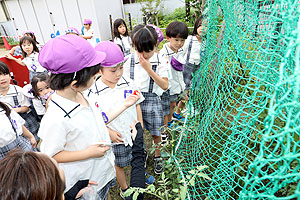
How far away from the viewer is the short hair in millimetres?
735

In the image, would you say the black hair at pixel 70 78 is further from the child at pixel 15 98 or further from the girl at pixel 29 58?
the girl at pixel 29 58

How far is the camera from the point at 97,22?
971 cm

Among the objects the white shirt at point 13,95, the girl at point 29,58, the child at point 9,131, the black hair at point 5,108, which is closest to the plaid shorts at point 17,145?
the child at point 9,131

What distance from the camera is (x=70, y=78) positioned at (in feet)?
4.02

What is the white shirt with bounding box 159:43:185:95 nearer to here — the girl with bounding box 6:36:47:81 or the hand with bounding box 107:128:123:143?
the hand with bounding box 107:128:123:143

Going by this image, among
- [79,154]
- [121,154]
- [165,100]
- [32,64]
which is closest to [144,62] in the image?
[165,100]

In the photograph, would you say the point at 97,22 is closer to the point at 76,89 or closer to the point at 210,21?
the point at 210,21

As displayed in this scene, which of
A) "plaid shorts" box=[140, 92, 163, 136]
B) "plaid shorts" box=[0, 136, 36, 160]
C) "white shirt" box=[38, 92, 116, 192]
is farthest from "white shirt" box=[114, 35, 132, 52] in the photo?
"white shirt" box=[38, 92, 116, 192]

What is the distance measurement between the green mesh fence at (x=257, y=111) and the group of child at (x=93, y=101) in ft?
1.66

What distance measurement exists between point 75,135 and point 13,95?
64.6 inches

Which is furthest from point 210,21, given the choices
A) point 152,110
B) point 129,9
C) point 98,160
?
point 129,9

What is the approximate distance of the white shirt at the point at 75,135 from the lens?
122 cm

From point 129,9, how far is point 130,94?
12.0 metres

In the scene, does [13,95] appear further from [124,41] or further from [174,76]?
[124,41]
